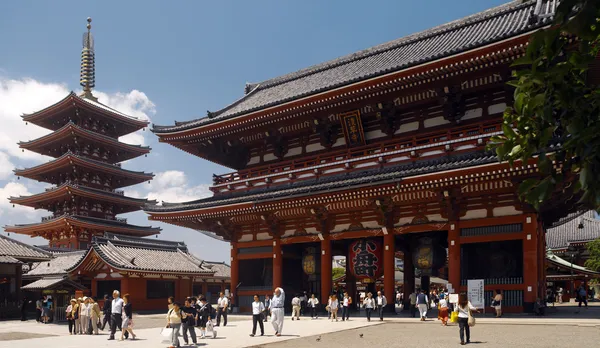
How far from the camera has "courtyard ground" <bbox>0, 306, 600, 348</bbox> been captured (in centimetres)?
1502

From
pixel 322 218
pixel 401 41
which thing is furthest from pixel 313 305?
pixel 401 41

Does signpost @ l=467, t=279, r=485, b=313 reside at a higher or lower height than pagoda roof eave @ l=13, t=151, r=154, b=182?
lower

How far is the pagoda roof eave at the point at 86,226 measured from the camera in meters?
49.8

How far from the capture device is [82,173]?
2066 inches

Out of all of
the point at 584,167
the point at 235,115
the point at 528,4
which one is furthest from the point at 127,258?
the point at 584,167

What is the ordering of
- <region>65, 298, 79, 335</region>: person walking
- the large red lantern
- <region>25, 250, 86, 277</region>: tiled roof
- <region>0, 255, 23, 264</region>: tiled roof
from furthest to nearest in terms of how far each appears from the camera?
<region>25, 250, 86, 277</region>: tiled roof < <region>0, 255, 23, 264</region>: tiled roof < the large red lantern < <region>65, 298, 79, 335</region>: person walking

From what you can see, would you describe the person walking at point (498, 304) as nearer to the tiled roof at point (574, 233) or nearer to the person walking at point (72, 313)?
the person walking at point (72, 313)

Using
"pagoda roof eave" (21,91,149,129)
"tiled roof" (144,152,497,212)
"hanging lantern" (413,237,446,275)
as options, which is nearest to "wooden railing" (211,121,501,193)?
"tiled roof" (144,152,497,212)

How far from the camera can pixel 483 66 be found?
20.5 metres

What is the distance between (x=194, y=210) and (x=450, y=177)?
1345cm

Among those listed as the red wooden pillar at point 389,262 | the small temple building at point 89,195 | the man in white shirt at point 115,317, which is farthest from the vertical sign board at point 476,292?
the small temple building at point 89,195

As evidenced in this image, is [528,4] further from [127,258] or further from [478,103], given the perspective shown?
[127,258]

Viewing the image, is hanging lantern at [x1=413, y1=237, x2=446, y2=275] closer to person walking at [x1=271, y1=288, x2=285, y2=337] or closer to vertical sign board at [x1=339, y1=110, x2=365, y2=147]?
vertical sign board at [x1=339, y1=110, x2=365, y2=147]

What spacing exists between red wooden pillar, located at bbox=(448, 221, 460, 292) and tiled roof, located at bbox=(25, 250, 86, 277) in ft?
89.1
